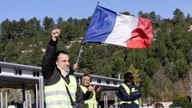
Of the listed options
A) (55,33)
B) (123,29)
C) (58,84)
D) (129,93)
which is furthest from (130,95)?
(55,33)

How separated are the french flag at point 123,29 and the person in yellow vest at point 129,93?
242cm

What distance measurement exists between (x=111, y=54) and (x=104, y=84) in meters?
60.7

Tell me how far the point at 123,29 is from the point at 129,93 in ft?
12.5

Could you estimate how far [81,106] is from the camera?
Result: 579 cm

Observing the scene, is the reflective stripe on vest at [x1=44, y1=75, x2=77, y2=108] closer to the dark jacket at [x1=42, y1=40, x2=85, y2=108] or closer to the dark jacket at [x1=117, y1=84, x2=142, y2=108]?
the dark jacket at [x1=42, y1=40, x2=85, y2=108]

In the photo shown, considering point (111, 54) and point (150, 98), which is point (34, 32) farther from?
point (150, 98)

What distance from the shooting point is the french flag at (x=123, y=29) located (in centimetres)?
1224

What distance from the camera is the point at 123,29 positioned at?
1319cm

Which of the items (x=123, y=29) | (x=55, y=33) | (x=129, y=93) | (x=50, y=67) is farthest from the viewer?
(x=123, y=29)

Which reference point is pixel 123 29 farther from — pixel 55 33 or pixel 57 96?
pixel 55 33

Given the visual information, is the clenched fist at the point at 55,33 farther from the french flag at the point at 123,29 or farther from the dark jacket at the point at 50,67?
the french flag at the point at 123,29

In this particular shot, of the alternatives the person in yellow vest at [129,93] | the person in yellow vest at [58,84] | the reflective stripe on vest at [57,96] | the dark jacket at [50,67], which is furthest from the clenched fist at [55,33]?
the person in yellow vest at [129,93]

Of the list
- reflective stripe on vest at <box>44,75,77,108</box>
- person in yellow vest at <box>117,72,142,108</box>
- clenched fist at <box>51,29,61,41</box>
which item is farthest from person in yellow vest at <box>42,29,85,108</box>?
person in yellow vest at <box>117,72,142,108</box>

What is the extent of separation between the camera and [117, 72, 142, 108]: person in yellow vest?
9.66 metres
